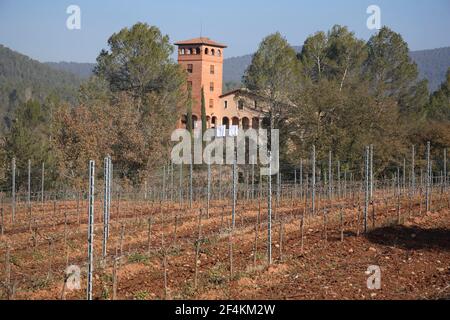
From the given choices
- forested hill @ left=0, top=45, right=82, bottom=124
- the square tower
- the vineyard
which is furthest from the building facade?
the vineyard

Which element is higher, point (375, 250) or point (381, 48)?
point (381, 48)

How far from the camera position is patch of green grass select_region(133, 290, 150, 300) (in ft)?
28.7

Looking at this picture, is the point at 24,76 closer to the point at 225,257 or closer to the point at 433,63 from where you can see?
the point at 433,63

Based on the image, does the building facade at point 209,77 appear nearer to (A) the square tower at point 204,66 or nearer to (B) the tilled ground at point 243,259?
(A) the square tower at point 204,66

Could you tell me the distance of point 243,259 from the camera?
455 inches

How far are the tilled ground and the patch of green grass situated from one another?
1 cm

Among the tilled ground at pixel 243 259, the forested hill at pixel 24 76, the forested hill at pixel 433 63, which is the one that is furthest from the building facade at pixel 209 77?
the forested hill at pixel 433 63

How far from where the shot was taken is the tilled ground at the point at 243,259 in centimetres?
920

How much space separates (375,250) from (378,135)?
19.1 metres

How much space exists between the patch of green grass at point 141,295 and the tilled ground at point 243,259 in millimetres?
13

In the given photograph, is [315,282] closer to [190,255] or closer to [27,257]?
[190,255]

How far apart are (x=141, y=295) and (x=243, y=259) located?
10.0 ft
